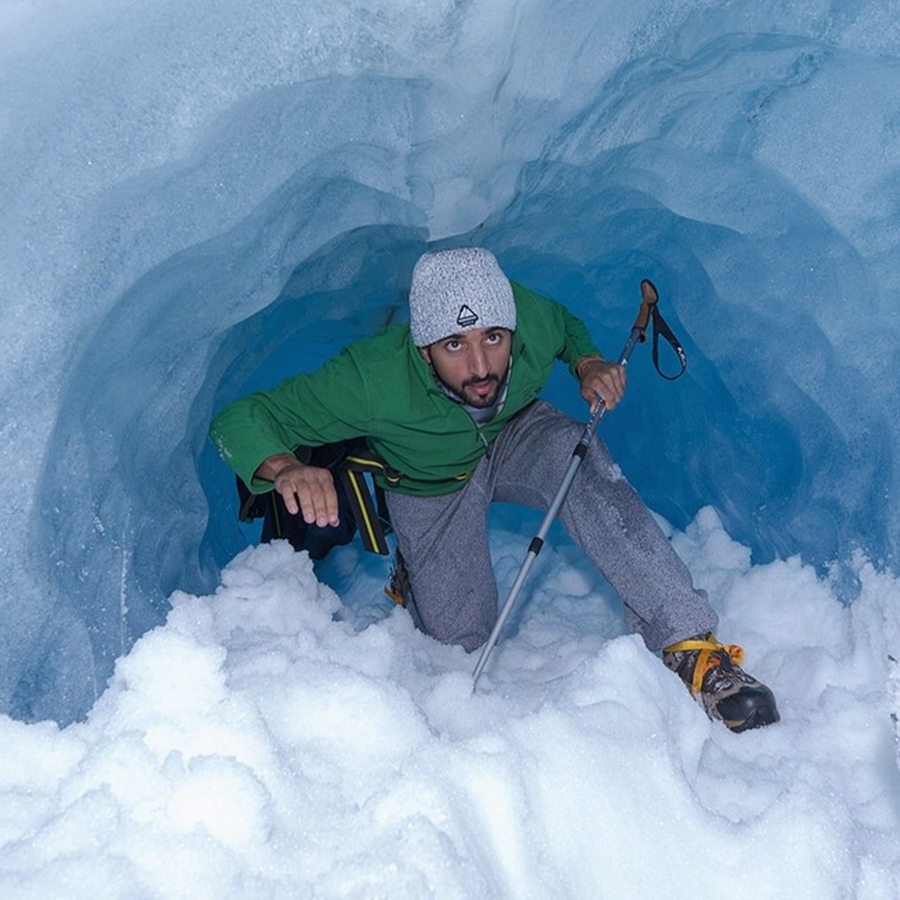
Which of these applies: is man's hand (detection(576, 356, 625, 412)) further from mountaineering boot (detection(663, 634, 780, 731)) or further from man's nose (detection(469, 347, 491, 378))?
mountaineering boot (detection(663, 634, 780, 731))

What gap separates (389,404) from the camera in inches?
113

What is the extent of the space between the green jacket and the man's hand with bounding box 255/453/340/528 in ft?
0.62

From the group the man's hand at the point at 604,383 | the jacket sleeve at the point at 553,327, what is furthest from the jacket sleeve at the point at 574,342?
the man's hand at the point at 604,383

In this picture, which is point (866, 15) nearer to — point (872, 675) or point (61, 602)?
point (872, 675)

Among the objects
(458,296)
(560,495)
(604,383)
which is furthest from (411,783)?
(604,383)

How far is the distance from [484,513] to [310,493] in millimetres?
Result: 1024

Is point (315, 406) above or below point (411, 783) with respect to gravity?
above

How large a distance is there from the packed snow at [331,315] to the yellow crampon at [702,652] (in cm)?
18

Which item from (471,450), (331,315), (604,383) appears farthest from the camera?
(331,315)

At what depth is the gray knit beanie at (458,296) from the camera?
8.85 ft

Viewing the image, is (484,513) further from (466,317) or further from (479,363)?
(466,317)

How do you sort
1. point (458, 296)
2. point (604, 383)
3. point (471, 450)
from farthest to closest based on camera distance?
1. point (471, 450)
2. point (604, 383)
3. point (458, 296)

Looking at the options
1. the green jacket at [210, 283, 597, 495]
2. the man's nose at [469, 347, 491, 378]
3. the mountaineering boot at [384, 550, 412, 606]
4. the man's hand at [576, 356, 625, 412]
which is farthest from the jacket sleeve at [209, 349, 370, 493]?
the mountaineering boot at [384, 550, 412, 606]

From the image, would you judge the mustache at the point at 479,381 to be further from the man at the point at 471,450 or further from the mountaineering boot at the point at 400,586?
the mountaineering boot at the point at 400,586
